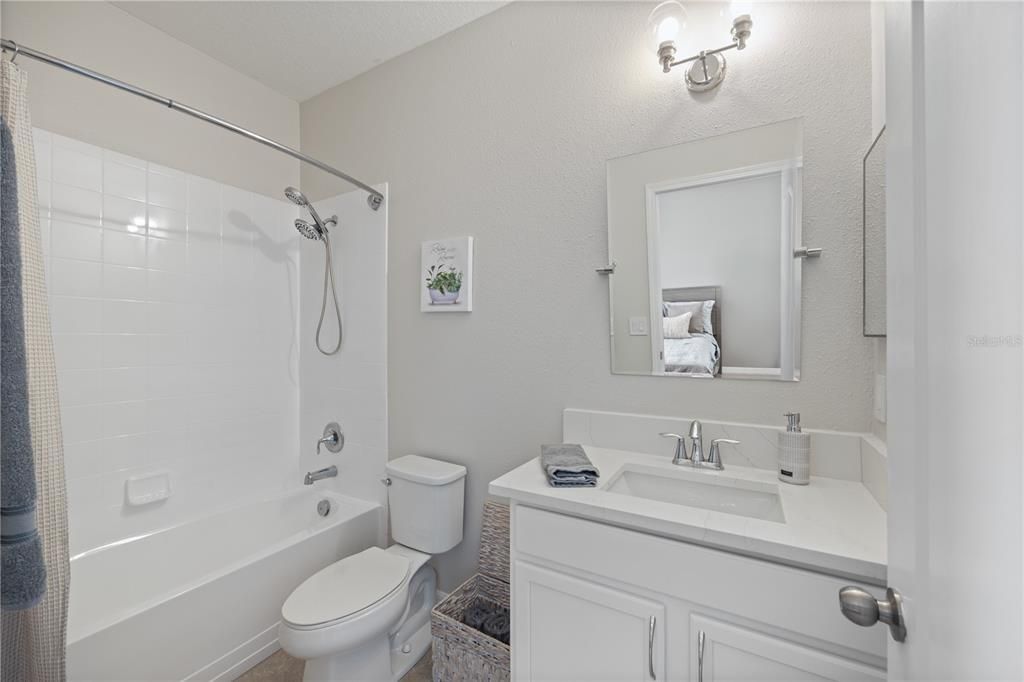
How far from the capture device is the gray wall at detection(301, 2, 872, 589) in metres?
1.22

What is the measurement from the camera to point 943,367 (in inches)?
16.3

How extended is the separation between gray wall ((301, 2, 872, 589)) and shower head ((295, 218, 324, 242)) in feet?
1.25

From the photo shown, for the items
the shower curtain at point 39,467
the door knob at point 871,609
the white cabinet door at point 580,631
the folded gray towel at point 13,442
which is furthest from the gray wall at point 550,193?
the folded gray towel at point 13,442

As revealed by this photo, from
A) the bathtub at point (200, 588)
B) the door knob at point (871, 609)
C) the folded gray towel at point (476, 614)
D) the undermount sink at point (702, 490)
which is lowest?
the folded gray towel at point (476, 614)

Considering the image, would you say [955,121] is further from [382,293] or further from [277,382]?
[277,382]

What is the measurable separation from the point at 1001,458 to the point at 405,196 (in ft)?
6.91

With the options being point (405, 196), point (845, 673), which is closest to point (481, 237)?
point (405, 196)

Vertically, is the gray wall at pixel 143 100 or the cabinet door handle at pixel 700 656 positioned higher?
the gray wall at pixel 143 100

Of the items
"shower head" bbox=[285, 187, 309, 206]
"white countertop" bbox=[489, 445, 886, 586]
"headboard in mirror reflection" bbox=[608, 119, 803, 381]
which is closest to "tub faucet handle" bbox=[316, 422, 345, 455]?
"shower head" bbox=[285, 187, 309, 206]

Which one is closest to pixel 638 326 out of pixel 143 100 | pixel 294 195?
pixel 294 195

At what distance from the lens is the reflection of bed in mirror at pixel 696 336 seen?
1.38 metres

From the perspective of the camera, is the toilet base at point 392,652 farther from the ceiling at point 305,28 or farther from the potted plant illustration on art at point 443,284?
the ceiling at point 305,28

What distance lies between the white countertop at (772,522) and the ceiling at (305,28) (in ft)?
6.32

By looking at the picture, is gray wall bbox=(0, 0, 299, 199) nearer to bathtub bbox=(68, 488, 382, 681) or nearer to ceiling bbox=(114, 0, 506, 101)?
ceiling bbox=(114, 0, 506, 101)
